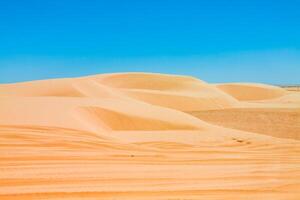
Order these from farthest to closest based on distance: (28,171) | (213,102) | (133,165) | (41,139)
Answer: (213,102) → (41,139) → (133,165) → (28,171)

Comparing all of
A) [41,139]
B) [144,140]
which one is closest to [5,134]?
[41,139]

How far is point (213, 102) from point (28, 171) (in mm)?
30581

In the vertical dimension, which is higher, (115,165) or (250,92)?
(250,92)

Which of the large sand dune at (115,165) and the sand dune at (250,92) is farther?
the sand dune at (250,92)

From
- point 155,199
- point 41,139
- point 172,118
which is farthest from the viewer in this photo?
point 172,118

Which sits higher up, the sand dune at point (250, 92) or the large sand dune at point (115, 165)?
the sand dune at point (250, 92)

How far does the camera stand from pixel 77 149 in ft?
17.0

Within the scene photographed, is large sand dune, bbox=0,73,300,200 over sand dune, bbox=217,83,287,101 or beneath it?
beneath

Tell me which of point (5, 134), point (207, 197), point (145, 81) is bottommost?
point (207, 197)

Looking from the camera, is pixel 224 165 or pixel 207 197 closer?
pixel 207 197

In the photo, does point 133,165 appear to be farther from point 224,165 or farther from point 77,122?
point 77,122

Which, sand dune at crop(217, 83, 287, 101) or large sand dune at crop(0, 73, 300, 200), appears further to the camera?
sand dune at crop(217, 83, 287, 101)

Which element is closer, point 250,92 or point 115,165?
point 115,165

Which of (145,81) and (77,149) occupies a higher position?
(145,81)
